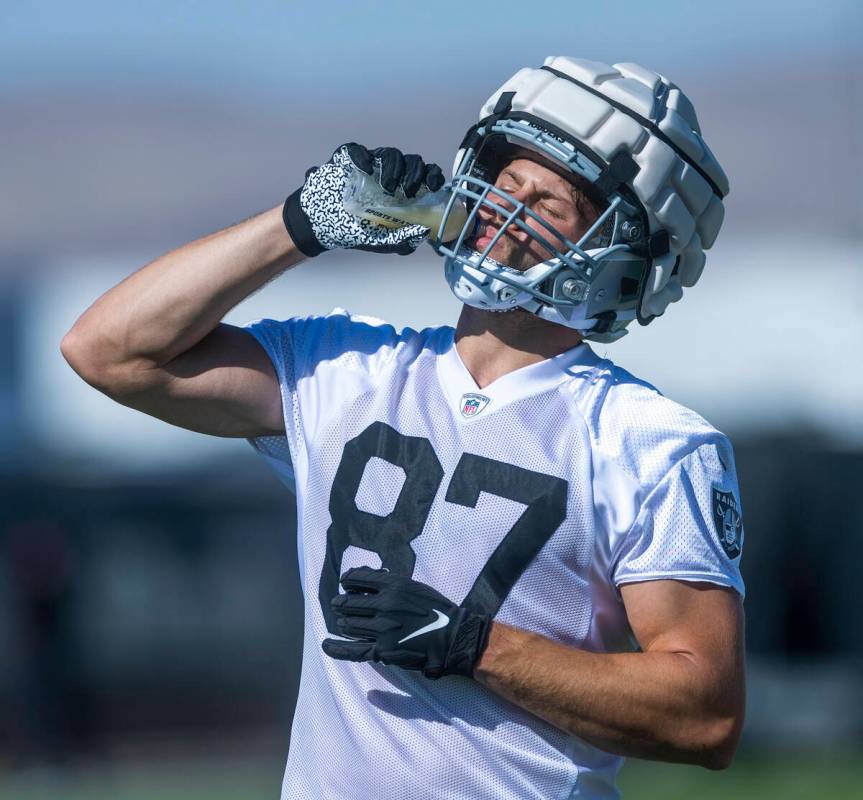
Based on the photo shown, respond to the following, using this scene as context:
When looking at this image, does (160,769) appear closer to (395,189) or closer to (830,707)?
(830,707)

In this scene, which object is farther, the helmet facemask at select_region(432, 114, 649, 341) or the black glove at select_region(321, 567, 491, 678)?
the helmet facemask at select_region(432, 114, 649, 341)

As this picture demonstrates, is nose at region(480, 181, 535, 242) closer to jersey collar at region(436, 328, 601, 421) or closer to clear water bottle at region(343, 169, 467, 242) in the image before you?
clear water bottle at region(343, 169, 467, 242)

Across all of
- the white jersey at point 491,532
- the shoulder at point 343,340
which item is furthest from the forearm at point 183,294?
the white jersey at point 491,532

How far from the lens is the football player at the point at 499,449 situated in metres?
2.31

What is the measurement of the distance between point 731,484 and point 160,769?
7758mm

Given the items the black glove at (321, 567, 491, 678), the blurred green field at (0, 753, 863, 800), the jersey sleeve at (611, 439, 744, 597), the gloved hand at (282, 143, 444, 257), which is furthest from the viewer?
the blurred green field at (0, 753, 863, 800)

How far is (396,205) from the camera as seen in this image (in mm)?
2529

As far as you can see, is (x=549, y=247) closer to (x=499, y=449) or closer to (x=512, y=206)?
(x=512, y=206)

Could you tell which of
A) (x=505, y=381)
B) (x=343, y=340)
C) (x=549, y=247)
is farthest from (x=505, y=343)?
(x=343, y=340)

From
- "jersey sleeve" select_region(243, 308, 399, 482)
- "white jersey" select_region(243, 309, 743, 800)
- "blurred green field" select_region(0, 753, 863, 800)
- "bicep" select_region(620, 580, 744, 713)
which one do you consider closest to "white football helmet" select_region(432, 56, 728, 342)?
"white jersey" select_region(243, 309, 743, 800)

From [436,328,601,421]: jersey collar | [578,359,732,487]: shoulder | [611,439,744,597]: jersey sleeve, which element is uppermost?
[436,328,601,421]: jersey collar

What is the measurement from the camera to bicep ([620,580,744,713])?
2299mm

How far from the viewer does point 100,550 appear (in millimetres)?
11188

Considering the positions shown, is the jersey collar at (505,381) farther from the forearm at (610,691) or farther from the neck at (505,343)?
the forearm at (610,691)
